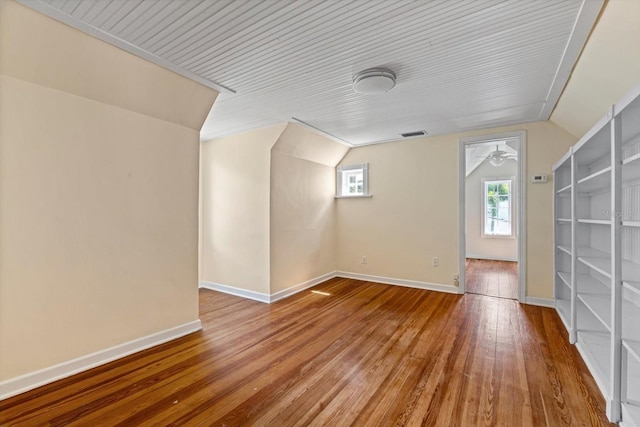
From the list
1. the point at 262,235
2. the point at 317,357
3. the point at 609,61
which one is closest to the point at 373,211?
the point at 262,235

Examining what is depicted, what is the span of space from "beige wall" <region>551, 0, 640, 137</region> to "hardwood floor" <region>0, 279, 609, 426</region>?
1.97 meters

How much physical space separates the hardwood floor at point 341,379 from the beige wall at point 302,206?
3.69 ft

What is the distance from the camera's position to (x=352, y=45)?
6.39 ft

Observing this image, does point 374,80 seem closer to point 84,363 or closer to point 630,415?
point 630,415

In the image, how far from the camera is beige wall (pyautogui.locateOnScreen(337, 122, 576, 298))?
11.5ft

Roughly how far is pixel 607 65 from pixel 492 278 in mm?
3920

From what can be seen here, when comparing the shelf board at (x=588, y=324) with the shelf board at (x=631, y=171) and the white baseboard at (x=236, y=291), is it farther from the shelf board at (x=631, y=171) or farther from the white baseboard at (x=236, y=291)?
the white baseboard at (x=236, y=291)

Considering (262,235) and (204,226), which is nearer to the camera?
(262,235)

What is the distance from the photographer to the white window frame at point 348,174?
4.82 meters

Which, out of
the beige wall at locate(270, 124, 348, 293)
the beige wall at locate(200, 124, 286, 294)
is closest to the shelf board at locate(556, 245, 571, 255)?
the beige wall at locate(270, 124, 348, 293)

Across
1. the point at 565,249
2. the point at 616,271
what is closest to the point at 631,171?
the point at 616,271

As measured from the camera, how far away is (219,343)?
2.54 metres

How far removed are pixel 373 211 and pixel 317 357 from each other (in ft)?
9.66

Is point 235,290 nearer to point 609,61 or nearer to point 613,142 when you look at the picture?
point 613,142
